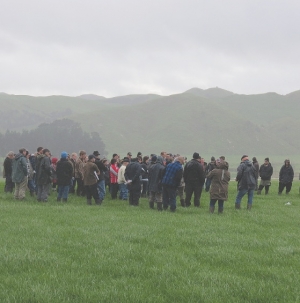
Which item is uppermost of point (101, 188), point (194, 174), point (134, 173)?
point (194, 174)

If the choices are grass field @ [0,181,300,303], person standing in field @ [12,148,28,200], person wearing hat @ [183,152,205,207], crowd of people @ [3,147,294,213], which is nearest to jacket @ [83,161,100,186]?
crowd of people @ [3,147,294,213]

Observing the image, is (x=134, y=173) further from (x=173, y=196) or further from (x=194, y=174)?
(x=194, y=174)

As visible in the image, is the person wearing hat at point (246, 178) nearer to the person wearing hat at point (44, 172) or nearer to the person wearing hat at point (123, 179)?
the person wearing hat at point (123, 179)

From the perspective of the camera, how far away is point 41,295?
6.22m

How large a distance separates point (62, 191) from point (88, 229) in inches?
298

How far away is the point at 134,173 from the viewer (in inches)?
690

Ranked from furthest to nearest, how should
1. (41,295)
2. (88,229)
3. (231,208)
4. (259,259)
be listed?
(231,208), (88,229), (259,259), (41,295)

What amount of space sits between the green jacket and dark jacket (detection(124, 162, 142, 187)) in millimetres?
4273

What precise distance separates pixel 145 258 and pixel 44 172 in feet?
34.4

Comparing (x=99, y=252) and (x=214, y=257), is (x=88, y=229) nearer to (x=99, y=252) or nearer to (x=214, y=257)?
(x=99, y=252)

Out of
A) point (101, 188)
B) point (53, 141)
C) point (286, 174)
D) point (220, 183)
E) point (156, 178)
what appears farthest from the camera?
point (53, 141)

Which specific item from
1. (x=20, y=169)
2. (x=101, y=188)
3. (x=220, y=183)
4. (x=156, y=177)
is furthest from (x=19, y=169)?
(x=220, y=183)

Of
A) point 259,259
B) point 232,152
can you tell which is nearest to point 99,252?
point 259,259

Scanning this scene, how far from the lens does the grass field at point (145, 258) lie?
6484mm
